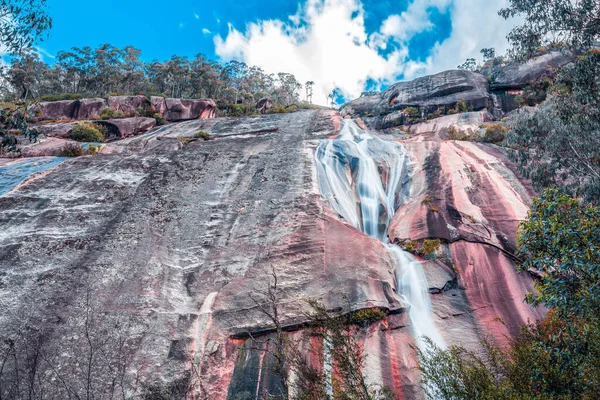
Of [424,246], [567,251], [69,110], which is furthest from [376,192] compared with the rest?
[69,110]

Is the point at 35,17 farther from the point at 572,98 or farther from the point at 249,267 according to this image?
the point at 572,98

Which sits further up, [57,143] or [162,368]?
[57,143]

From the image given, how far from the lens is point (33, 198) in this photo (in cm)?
1381

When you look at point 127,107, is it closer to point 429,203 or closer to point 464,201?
point 429,203

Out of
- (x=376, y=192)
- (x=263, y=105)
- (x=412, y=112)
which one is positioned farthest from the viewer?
(x=263, y=105)

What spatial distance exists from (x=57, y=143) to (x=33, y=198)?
13538 mm

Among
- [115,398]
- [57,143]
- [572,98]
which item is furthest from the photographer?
[57,143]

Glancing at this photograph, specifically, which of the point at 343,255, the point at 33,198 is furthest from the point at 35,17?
the point at 343,255

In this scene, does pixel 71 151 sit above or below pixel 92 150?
below

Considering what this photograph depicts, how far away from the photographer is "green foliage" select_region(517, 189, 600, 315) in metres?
6.50

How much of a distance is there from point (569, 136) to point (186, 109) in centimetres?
3913

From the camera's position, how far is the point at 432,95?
39.4 metres

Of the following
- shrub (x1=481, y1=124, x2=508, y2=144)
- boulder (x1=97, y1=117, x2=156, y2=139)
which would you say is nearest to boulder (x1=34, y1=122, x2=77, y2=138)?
boulder (x1=97, y1=117, x2=156, y2=139)

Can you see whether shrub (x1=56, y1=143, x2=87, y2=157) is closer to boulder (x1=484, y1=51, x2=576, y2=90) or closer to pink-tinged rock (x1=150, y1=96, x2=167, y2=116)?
pink-tinged rock (x1=150, y1=96, x2=167, y2=116)
